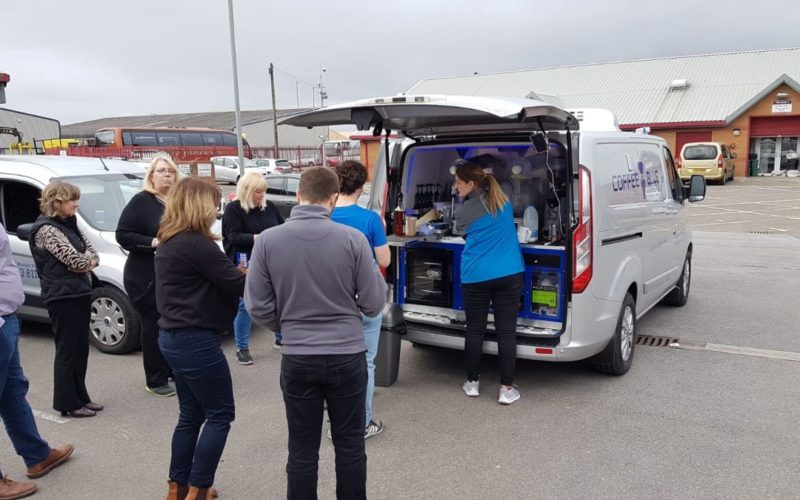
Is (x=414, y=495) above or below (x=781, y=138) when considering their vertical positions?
below

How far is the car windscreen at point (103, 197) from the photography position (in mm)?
6234

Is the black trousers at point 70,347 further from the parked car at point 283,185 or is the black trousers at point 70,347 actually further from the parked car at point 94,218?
the parked car at point 283,185

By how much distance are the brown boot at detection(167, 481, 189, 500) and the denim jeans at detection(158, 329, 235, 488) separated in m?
0.03

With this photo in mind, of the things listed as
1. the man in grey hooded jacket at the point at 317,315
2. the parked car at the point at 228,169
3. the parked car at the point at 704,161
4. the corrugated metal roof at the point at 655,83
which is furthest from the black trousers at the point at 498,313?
the corrugated metal roof at the point at 655,83

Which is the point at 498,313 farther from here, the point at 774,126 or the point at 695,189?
the point at 774,126

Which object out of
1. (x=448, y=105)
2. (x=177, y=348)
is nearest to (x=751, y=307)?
(x=448, y=105)

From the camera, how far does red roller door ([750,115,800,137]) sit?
3143 centimetres

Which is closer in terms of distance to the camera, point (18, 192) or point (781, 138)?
point (18, 192)

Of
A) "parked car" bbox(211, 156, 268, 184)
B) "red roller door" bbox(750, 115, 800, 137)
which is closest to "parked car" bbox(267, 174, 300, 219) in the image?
"parked car" bbox(211, 156, 268, 184)

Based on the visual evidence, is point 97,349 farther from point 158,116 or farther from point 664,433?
point 158,116

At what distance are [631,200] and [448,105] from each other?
204 cm

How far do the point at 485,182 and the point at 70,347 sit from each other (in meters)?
3.11

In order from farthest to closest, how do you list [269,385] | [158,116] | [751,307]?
[158,116], [751,307], [269,385]

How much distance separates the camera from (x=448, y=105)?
4098 millimetres
